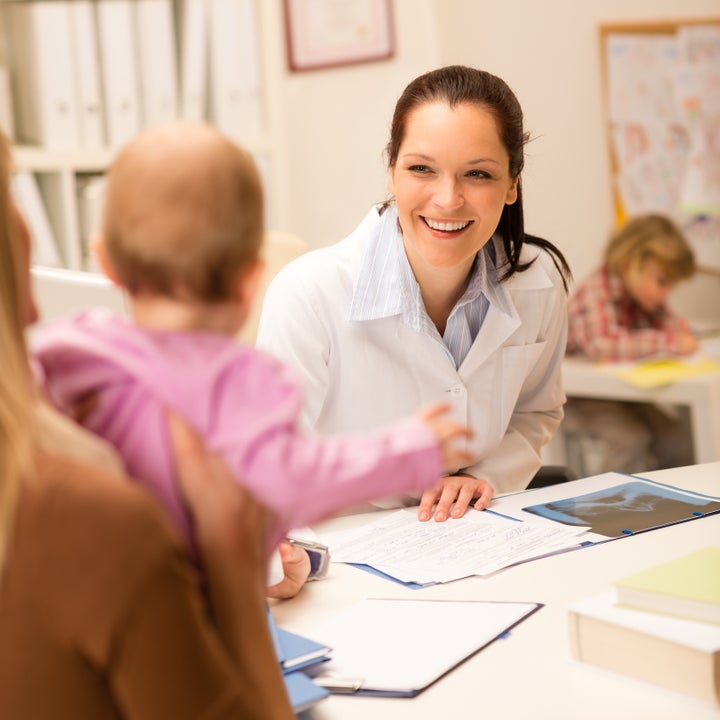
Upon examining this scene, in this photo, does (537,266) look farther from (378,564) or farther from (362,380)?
(378,564)

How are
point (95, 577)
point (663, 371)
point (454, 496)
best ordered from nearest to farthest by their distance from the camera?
point (95, 577), point (454, 496), point (663, 371)

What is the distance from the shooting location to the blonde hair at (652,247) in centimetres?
354

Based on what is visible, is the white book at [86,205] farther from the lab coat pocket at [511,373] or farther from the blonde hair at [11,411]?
the blonde hair at [11,411]

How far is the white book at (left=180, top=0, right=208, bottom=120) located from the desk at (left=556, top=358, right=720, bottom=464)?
58.3 inches

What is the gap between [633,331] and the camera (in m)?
3.51

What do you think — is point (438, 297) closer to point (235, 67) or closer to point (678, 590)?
point (678, 590)

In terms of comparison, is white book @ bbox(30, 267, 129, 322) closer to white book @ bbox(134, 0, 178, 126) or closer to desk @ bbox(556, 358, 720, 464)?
white book @ bbox(134, 0, 178, 126)

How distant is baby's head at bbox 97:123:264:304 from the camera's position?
1.80 ft

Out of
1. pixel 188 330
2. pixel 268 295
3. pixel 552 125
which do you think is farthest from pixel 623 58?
pixel 188 330

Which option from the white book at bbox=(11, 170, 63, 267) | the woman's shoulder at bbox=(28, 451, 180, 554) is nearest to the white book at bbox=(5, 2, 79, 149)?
the white book at bbox=(11, 170, 63, 267)

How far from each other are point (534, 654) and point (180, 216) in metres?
0.72

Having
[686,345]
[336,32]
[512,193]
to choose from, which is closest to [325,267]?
[512,193]

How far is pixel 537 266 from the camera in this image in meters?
1.88

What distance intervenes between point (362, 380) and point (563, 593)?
61 cm
